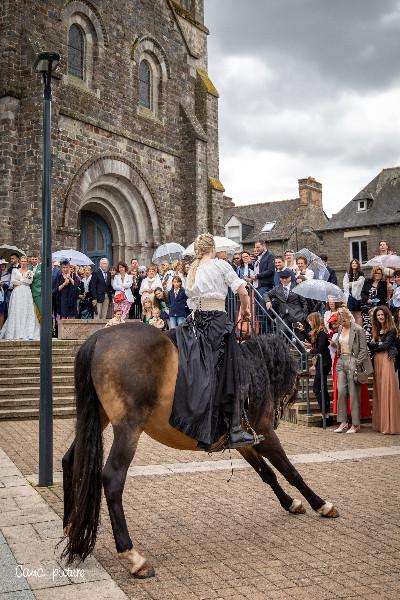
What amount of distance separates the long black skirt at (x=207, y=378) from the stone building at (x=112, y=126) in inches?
515

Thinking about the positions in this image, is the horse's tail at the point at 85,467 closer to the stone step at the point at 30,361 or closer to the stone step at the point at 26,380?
the stone step at the point at 26,380

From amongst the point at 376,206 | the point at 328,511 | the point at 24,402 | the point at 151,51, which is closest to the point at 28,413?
the point at 24,402

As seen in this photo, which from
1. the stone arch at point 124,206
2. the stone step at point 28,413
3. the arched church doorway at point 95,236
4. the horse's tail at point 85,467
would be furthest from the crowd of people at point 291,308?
the arched church doorway at point 95,236

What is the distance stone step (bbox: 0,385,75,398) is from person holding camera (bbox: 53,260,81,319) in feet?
9.25

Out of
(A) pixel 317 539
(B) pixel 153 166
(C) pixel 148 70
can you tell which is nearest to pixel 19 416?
(A) pixel 317 539

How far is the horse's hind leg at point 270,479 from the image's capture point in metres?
5.78

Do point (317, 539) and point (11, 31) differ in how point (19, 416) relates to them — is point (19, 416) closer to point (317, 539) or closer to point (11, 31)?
point (317, 539)

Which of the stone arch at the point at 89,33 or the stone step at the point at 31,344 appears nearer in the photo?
the stone step at the point at 31,344

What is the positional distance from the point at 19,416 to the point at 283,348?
25.3ft

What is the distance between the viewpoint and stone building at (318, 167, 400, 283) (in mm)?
37844

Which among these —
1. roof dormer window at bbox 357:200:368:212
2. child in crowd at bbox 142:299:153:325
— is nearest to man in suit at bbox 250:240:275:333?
child in crowd at bbox 142:299:153:325

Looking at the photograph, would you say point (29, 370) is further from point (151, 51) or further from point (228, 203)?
point (228, 203)

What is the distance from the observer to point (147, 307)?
1485 cm

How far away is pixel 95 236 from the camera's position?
21.8 meters
